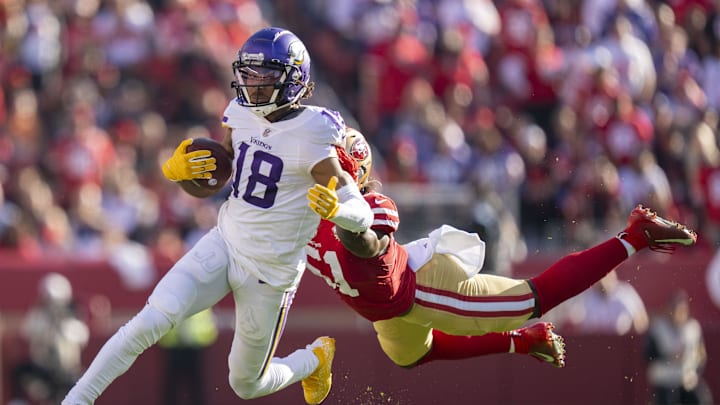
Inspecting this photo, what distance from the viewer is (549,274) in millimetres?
6711

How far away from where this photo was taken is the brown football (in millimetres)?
6145

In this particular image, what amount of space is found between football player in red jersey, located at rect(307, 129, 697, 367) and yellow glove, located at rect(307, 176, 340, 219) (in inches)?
18.3

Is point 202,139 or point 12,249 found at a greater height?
point 202,139

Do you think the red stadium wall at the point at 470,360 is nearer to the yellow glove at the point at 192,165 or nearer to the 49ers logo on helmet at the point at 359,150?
the 49ers logo on helmet at the point at 359,150

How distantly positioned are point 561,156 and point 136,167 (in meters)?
3.63

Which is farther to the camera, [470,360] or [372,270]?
[470,360]

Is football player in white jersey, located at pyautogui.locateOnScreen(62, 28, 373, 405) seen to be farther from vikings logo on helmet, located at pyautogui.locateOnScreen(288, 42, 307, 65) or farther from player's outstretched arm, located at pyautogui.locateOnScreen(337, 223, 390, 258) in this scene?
player's outstretched arm, located at pyautogui.locateOnScreen(337, 223, 390, 258)

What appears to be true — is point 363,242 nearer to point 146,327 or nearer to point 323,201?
point 323,201

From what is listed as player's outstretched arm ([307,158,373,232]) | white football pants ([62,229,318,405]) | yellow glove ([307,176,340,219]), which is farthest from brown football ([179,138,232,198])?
yellow glove ([307,176,340,219])

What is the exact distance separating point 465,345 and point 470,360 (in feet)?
8.46

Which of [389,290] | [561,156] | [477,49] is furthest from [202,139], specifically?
[477,49]

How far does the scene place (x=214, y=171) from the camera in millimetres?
6109

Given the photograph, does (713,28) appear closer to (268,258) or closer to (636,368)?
(636,368)

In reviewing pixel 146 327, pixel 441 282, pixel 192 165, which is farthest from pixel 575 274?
pixel 146 327
